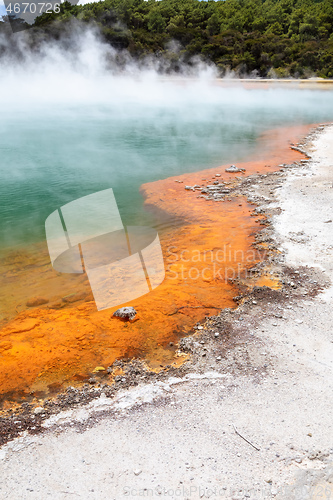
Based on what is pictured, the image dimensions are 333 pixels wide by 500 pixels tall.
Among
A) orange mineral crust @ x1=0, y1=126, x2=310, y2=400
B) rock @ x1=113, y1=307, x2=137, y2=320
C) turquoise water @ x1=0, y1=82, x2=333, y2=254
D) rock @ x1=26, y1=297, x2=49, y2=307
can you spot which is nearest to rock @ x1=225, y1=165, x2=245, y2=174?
turquoise water @ x1=0, y1=82, x2=333, y2=254

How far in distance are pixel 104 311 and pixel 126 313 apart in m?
0.39

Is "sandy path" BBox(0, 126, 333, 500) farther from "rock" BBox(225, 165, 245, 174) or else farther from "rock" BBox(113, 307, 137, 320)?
"rock" BBox(225, 165, 245, 174)

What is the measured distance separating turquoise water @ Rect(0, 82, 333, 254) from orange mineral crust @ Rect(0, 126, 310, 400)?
4.43 ft

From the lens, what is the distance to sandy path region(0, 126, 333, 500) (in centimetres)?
295

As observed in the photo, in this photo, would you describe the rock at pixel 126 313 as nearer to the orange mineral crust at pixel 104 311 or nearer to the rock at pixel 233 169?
the orange mineral crust at pixel 104 311

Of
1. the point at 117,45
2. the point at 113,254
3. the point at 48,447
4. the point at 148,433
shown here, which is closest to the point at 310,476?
the point at 148,433

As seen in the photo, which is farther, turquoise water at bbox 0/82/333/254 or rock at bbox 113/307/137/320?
turquoise water at bbox 0/82/333/254

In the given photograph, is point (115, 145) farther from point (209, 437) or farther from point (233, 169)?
point (209, 437)

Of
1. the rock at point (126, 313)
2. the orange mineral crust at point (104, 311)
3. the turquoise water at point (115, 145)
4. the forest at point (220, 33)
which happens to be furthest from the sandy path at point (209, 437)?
the forest at point (220, 33)

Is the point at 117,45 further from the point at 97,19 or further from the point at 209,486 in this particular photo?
the point at 209,486

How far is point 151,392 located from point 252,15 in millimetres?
71345

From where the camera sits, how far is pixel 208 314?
530cm

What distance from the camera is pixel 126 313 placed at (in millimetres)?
5211

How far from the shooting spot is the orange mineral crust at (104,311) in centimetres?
445
